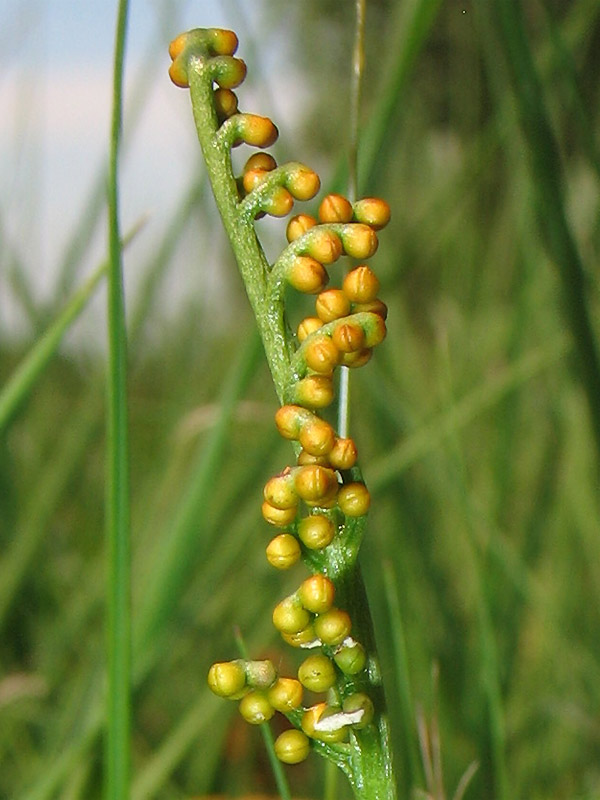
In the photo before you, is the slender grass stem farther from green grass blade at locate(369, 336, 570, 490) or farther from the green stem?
green grass blade at locate(369, 336, 570, 490)

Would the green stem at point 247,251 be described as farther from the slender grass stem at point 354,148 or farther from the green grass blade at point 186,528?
the green grass blade at point 186,528

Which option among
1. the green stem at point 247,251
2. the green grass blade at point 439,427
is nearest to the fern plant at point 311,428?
the green stem at point 247,251

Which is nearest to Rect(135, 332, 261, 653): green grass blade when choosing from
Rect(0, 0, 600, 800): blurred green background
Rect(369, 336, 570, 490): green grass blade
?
Rect(0, 0, 600, 800): blurred green background

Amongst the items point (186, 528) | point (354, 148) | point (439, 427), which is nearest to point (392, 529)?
point (439, 427)

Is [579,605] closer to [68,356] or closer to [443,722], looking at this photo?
[443,722]

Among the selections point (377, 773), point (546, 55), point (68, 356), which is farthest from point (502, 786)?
point (68, 356)
